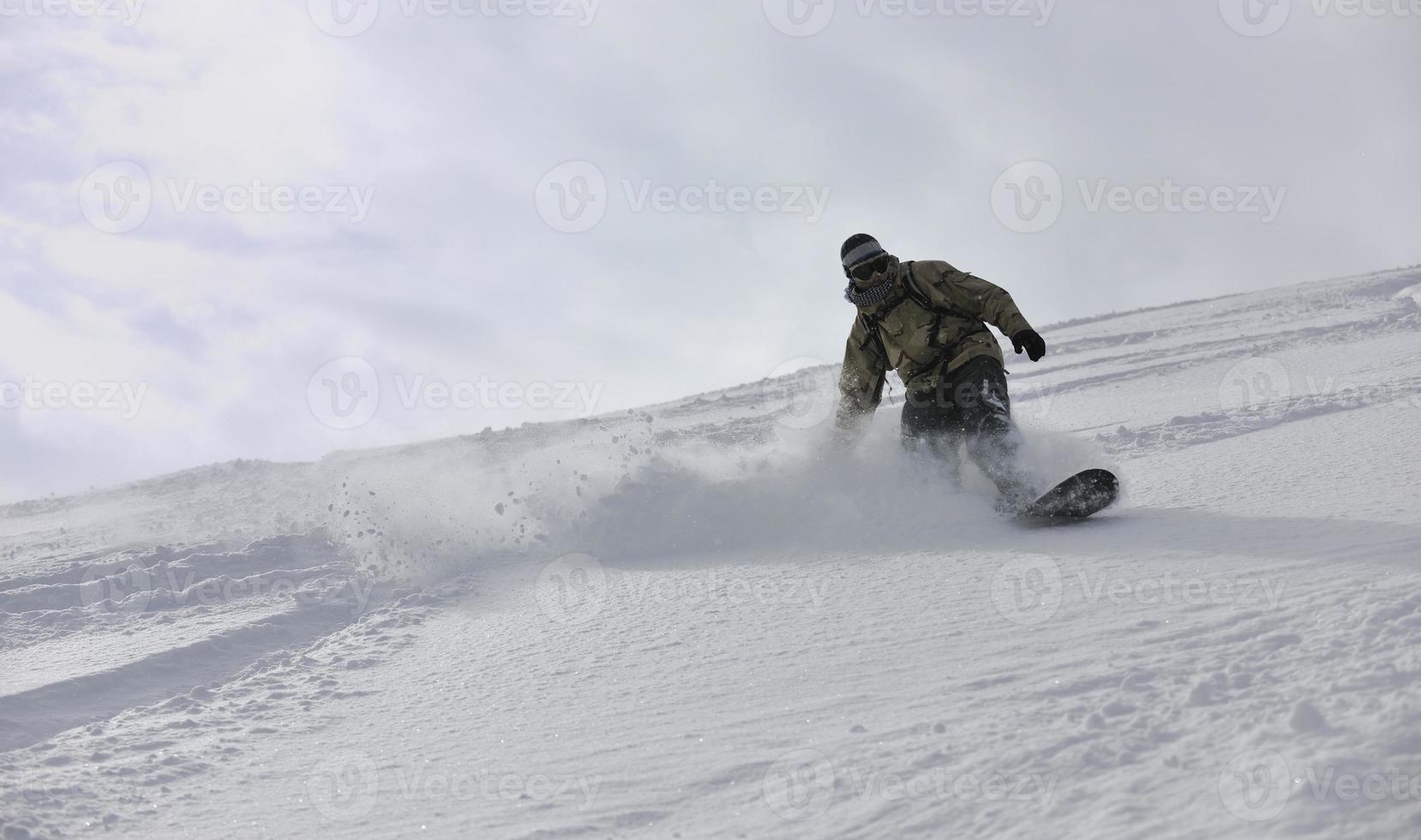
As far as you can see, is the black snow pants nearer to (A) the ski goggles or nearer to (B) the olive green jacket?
(B) the olive green jacket

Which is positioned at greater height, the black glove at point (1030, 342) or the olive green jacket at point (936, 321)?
the olive green jacket at point (936, 321)

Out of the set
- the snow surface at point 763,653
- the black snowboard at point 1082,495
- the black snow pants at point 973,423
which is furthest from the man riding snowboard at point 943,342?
the black snowboard at point 1082,495

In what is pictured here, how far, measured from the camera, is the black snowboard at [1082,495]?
405 cm

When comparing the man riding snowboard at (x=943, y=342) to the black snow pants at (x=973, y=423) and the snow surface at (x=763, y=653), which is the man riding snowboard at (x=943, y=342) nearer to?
the black snow pants at (x=973, y=423)

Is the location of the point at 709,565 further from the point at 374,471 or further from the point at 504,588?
the point at 374,471

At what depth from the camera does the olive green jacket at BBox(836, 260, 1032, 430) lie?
4.85 meters

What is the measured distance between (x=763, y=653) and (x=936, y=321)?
8.98ft

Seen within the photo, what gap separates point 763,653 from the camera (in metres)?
2.75

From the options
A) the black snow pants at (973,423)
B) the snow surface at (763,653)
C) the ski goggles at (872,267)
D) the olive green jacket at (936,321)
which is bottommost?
the snow surface at (763,653)

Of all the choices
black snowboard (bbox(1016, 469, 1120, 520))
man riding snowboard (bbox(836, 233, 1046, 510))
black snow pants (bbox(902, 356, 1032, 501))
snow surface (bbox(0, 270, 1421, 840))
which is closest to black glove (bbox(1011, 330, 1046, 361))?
man riding snowboard (bbox(836, 233, 1046, 510))

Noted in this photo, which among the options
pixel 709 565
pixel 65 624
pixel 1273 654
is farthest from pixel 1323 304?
pixel 65 624

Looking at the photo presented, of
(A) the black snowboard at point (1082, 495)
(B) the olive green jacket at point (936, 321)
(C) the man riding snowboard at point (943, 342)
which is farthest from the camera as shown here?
(B) the olive green jacket at point (936, 321)

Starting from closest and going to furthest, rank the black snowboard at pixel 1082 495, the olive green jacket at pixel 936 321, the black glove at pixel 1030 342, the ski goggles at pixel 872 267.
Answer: the black snowboard at pixel 1082 495 < the black glove at pixel 1030 342 < the olive green jacket at pixel 936 321 < the ski goggles at pixel 872 267

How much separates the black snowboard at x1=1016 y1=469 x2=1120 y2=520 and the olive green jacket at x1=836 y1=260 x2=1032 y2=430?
918mm
